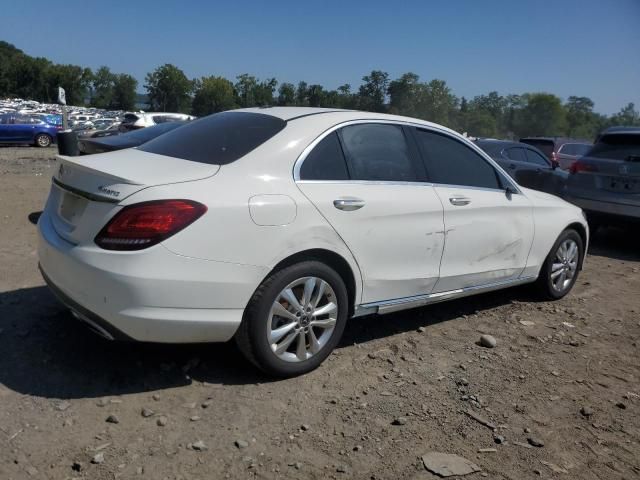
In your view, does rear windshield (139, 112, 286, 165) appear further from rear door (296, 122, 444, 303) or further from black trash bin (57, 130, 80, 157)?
black trash bin (57, 130, 80, 157)

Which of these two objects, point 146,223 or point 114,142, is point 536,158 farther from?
point 146,223

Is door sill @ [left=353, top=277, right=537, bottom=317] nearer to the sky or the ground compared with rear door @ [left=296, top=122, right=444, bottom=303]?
nearer to the ground

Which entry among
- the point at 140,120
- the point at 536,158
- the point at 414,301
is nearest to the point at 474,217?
the point at 414,301

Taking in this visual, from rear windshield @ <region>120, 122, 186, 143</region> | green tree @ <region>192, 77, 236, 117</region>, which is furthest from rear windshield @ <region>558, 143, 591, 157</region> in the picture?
A: green tree @ <region>192, 77, 236, 117</region>

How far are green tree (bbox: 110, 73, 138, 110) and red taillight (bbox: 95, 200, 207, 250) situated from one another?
123 meters

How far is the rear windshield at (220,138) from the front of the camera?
11.1 ft

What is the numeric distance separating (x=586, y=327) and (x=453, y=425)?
2255mm

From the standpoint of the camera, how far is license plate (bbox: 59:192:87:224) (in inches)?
124

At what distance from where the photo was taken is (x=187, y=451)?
267 cm

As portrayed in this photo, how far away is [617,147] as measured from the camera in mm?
7895

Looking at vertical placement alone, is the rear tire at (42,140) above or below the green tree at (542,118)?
below

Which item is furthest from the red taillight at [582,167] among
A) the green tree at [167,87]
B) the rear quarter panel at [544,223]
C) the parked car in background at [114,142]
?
the green tree at [167,87]

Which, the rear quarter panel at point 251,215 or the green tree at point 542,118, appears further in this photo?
the green tree at point 542,118

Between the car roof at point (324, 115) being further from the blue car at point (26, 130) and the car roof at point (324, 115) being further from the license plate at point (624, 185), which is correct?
the blue car at point (26, 130)
